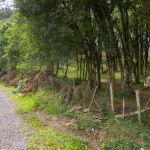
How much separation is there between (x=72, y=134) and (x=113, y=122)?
173 cm

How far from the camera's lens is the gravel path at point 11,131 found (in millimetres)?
6664

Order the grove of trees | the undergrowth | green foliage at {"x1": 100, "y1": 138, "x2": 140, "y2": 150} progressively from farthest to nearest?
the grove of trees, the undergrowth, green foliage at {"x1": 100, "y1": 138, "x2": 140, "y2": 150}

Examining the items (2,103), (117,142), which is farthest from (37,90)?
(117,142)

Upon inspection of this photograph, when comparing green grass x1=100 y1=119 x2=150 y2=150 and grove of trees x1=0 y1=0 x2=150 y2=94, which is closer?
green grass x1=100 y1=119 x2=150 y2=150

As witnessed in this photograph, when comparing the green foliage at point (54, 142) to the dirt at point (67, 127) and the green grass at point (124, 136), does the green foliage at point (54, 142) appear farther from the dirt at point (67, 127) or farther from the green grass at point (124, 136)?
the green grass at point (124, 136)

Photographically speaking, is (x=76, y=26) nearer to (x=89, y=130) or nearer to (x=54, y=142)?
(x=89, y=130)

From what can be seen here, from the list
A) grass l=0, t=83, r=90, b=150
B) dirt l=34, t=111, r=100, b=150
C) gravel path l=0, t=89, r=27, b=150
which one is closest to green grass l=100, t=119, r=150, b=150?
dirt l=34, t=111, r=100, b=150

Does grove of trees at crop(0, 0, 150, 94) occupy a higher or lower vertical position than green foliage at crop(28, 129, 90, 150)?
higher

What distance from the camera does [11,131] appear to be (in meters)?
7.86

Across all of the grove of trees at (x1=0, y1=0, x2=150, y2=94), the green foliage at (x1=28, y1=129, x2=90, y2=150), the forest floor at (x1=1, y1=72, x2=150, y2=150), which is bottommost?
the green foliage at (x1=28, y1=129, x2=90, y2=150)

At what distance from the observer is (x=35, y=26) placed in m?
9.77

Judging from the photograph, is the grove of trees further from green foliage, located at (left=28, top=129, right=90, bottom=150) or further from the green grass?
green foliage, located at (left=28, top=129, right=90, bottom=150)

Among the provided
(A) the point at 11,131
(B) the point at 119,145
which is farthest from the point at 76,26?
(B) the point at 119,145

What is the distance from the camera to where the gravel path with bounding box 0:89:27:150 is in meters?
6.66
